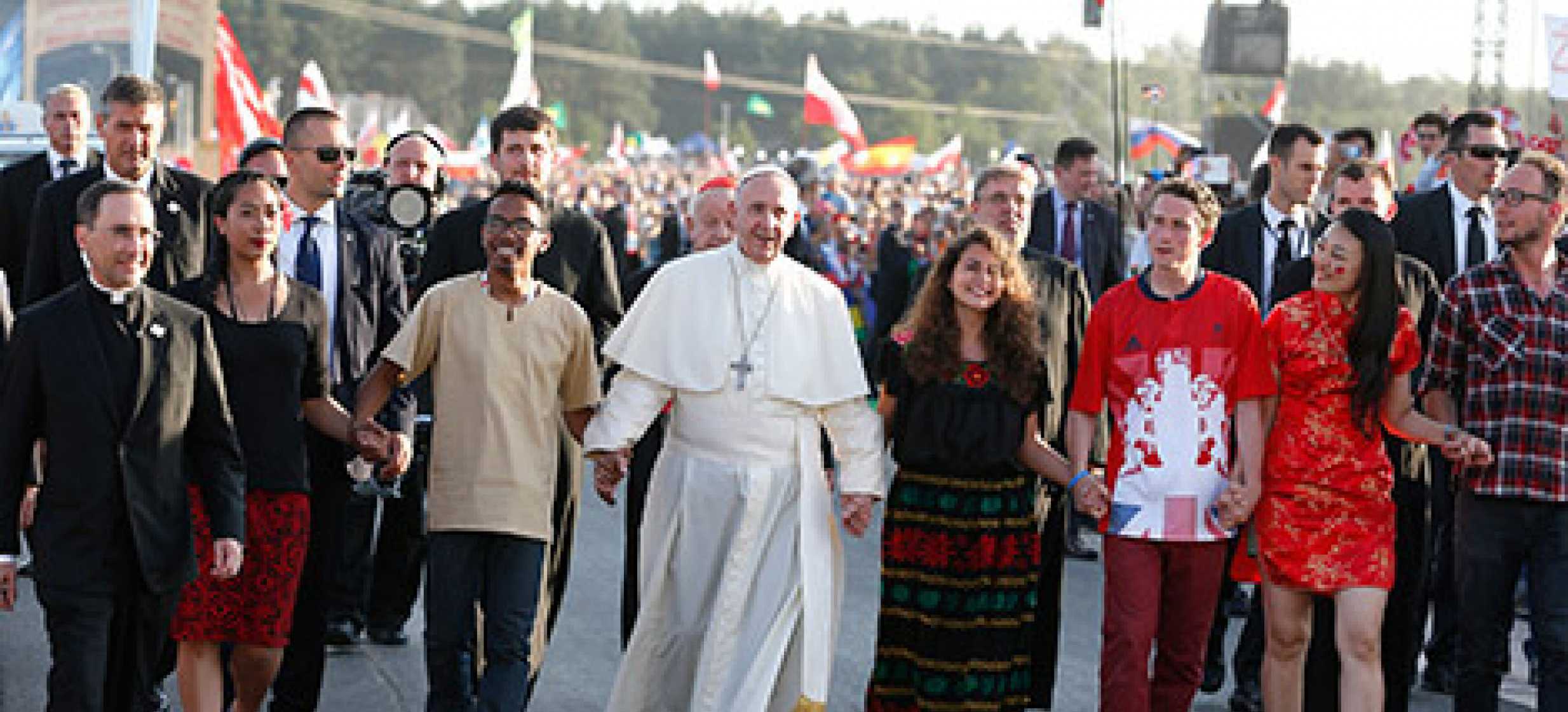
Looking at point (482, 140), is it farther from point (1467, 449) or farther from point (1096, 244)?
point (1467, 449)

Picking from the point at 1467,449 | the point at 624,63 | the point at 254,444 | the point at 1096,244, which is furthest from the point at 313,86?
the point at 624,63

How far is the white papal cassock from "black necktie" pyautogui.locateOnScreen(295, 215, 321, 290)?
1367 millimetres

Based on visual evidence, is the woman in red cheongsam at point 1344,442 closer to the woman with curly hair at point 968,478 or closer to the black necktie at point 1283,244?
the woman with curly hair at point 968,478

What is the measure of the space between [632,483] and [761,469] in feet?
5.35

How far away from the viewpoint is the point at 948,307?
26.9 ft

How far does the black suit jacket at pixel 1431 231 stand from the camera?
407 inches

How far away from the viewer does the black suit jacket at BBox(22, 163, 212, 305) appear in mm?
9219

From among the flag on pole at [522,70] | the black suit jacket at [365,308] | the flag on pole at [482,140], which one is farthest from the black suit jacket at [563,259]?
the flag on pole at [482,140]

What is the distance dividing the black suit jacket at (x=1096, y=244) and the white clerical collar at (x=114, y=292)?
231 inches

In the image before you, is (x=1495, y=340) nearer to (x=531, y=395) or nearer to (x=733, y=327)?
(x=733, y=327)

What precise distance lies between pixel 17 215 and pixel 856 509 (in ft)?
13.6

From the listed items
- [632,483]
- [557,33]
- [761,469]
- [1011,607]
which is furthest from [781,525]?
[557,33]

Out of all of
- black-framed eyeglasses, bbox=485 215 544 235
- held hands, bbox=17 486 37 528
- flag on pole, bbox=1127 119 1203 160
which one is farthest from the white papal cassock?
flag on pole, bbox=1127 119 1203 160

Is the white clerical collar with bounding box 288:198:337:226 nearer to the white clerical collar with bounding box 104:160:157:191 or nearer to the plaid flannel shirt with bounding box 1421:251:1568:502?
the white clerical collar with bounding box 104:160:157:191
